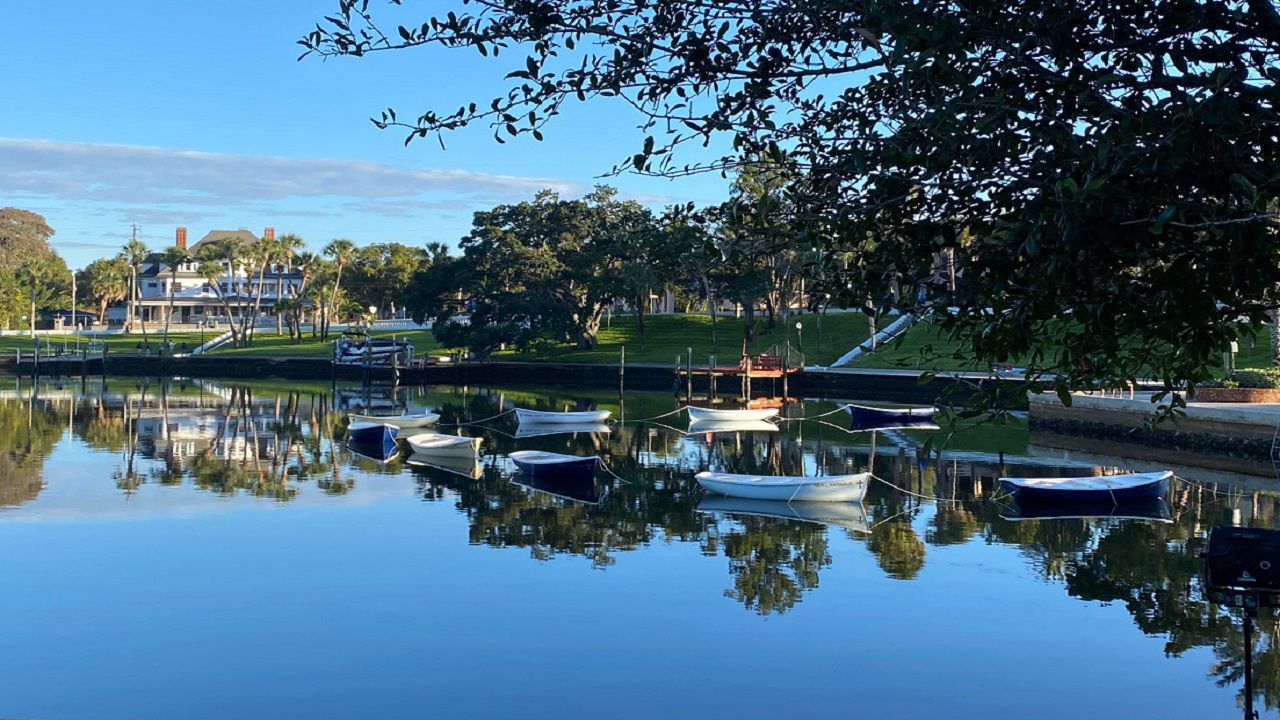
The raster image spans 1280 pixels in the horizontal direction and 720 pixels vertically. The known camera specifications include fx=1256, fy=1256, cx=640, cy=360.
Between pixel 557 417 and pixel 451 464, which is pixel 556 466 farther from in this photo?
pixel 557 417

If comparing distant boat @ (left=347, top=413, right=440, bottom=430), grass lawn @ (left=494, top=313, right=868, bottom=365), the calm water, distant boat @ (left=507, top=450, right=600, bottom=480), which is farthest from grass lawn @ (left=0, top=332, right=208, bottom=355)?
distant boat @ (left=507, top=450, right=600, bottom=480)

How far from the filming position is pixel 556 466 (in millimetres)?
34812

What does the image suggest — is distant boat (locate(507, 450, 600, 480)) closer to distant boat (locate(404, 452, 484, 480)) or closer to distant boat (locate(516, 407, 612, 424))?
distant boat (locate(404, 452, 484, 480))

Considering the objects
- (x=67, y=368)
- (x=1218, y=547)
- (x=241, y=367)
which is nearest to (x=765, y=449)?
(x=1218, y=547)

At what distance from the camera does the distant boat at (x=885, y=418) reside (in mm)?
52344

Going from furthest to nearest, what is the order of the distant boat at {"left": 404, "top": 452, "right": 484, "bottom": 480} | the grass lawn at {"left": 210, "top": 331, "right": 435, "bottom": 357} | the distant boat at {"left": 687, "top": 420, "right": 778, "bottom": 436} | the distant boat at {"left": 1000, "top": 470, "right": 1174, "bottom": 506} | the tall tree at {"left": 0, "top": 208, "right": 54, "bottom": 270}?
the tall tree at {"left": 0, "top": 208, "right": 54, "bottom": 270}
the grass lawn at {"left": 210, "top": 331, "right": 435, "bottom": 357}
the distant boat at {"left": 687, "top": 420, "right": 778, "bottom": 436}
the distant boat at {"left": 404, "top": 452, "right": 484, "bottom": 480}
the distant boat at {"left": 1000, "top": 470, "right": 1174, "bottom": 506}

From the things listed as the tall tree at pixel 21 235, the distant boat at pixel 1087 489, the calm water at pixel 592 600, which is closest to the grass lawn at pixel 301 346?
the calm water at pixel 592 600

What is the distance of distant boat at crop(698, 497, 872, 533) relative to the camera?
2869cm

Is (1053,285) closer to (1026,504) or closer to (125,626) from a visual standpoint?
(125,626)

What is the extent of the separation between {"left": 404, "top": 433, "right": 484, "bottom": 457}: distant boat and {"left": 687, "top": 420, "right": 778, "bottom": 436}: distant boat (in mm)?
12580

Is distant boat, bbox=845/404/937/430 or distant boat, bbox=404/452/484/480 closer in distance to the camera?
distant boat, bbox=404/452/484/480

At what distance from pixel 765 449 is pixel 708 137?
Answer: 35.8m

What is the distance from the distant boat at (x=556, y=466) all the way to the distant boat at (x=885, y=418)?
19746mm

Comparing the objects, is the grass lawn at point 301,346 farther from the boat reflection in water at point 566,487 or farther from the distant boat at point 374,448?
the boat reflection in water at point 566,487
